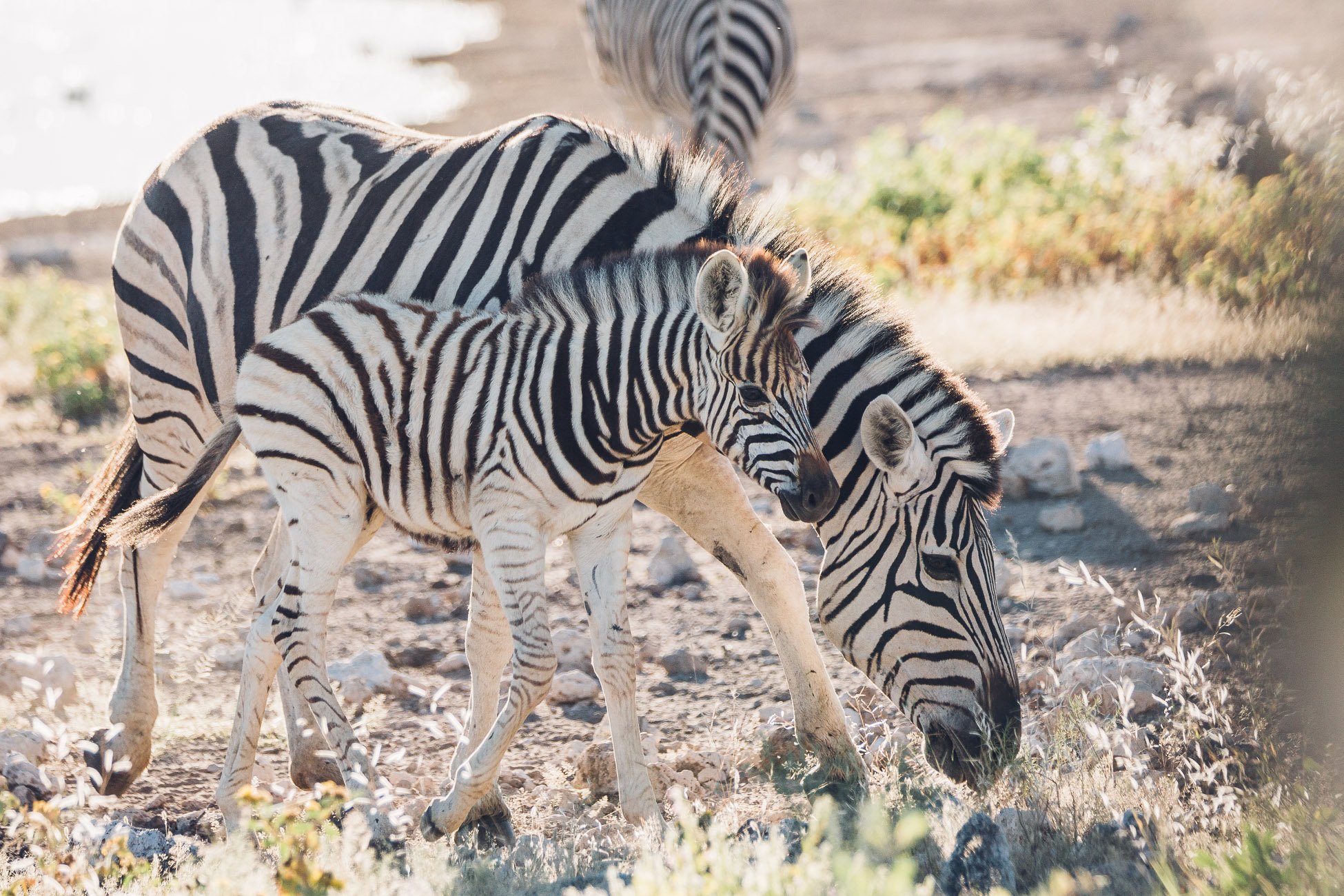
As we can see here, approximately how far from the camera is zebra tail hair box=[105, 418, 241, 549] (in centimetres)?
457

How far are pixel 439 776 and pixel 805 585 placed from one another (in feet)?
7.30

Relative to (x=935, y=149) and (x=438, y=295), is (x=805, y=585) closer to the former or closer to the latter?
(x=438, y=295)

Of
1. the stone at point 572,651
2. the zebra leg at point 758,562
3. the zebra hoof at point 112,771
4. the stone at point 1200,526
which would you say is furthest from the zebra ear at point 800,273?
the stone at point 1200,526

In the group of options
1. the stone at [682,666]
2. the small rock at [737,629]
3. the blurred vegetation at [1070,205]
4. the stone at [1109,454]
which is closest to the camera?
the stone at [682,666]

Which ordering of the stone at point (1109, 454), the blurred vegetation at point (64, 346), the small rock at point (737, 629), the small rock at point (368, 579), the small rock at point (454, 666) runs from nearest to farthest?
the small rock at point (454, 666) → the small rock at point (737, 629) → the small rock at point (368, 579) → the stone at point (1109, 454) → the blurred vegetation at point (64, 346)

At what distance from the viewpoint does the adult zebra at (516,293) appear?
4.08 m

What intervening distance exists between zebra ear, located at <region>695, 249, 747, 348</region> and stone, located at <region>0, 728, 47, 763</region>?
2.92 meters

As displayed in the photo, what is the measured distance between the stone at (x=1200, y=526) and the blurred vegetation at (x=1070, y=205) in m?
1.64

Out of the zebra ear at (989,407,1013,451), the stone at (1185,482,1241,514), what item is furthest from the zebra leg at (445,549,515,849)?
the stone at (1185,482,1241,514)

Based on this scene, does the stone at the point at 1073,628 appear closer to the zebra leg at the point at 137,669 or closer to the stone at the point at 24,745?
the zebra leg at the point at 137,669

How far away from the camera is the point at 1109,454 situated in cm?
→ 716

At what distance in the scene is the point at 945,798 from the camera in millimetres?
3807

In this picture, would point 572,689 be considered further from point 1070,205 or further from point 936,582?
point 1070,205

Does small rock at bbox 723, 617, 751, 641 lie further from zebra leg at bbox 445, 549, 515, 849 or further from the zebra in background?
the zebra in background
